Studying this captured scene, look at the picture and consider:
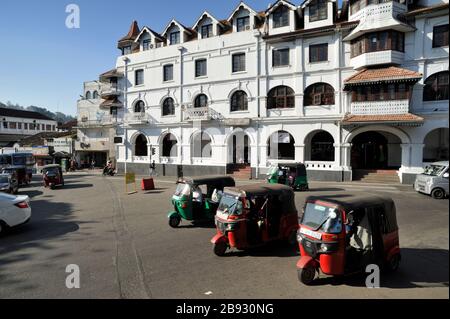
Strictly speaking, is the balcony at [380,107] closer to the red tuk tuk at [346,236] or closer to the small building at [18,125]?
the red tuk tuk at [346,236]

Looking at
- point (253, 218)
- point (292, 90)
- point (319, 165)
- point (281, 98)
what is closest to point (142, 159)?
point (281, 98)

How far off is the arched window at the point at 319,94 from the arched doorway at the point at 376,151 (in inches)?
186

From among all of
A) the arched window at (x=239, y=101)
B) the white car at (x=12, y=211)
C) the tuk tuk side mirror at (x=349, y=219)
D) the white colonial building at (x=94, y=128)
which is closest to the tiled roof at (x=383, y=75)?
the arched window at (x=239, y=101)

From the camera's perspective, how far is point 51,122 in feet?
256

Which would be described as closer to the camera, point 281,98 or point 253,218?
point 253,218

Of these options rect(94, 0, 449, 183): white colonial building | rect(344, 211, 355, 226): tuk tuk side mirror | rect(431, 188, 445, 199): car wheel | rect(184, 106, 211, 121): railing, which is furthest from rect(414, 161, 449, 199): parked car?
rect(184, 106, 211, 121): railing

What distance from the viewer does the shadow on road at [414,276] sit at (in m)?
6.50

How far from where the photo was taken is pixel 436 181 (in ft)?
52.7

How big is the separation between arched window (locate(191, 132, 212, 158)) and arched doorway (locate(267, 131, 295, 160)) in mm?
6656

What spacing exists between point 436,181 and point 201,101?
2099 centimetres

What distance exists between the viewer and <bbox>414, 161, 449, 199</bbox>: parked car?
1594 cm

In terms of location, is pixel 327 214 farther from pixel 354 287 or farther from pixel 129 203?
pixel 129 203

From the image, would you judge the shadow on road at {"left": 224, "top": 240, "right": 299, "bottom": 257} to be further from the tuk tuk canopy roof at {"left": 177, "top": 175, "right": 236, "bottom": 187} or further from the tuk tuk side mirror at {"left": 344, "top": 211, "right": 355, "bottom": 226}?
the tuk tuk canopy roof at {"left": 177, "top": 175, "right": 236, "bottom": 187}

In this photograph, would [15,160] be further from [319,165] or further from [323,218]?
[323,218]
